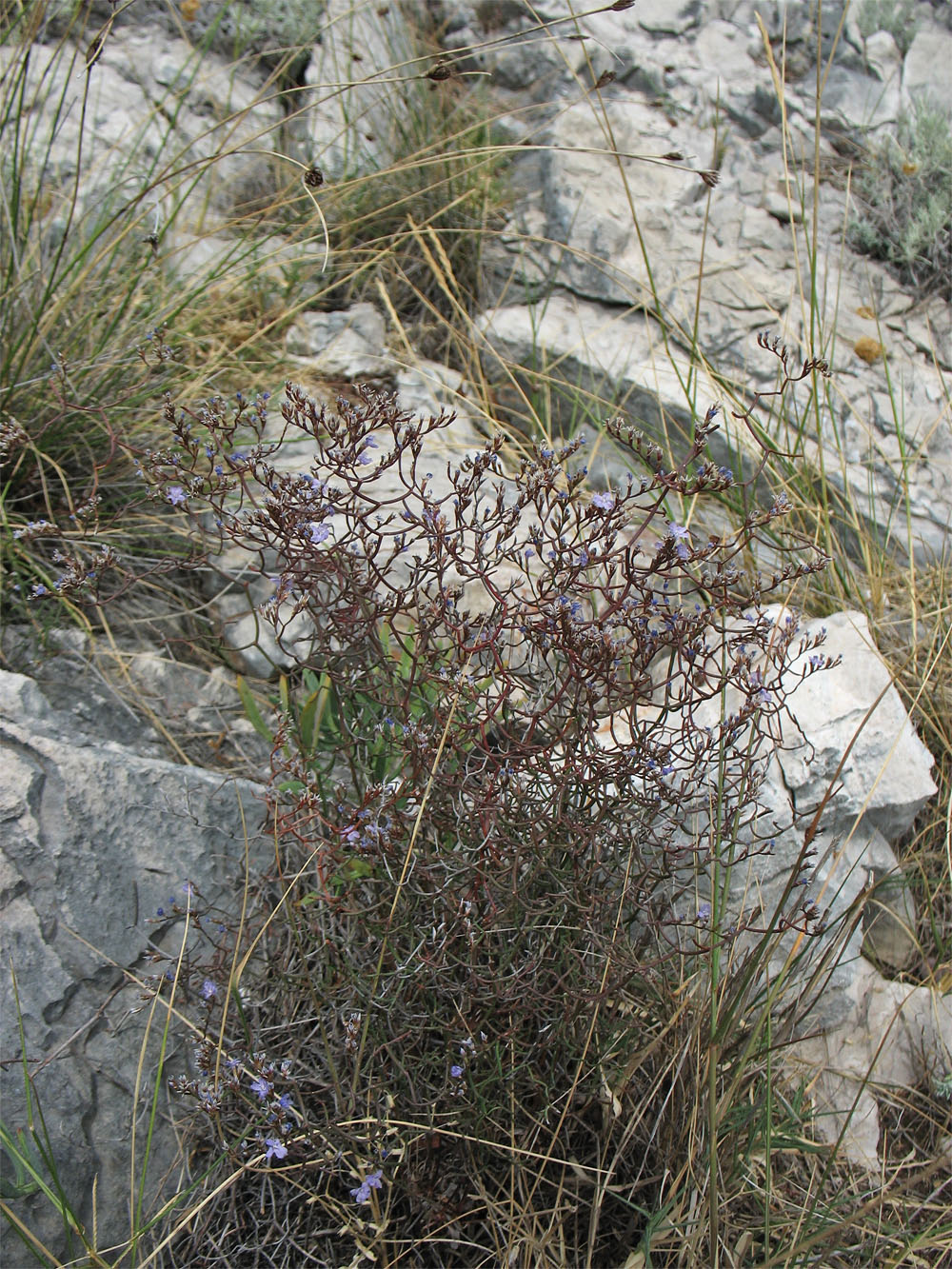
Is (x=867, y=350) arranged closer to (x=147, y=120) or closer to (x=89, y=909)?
(x=147, y=120)

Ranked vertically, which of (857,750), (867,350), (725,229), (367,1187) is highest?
(725,229)

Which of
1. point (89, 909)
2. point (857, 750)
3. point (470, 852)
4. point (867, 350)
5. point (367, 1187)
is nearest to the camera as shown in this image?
point (367, 1187)

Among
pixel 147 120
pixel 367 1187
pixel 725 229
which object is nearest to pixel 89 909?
pixel 367 1187

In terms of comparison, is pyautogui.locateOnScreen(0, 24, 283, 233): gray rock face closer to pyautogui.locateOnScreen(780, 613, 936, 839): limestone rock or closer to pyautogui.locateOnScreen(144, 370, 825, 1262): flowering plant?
pyautogui.locateOnScreen(144, 370, 825, 1262): flowering plant

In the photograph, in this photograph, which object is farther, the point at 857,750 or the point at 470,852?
the point at 857,750

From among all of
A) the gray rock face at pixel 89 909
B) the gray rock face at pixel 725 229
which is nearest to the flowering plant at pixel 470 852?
the gray rock face at pixel 89 909

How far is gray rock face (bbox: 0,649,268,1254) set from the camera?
1.63 m

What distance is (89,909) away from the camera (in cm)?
178

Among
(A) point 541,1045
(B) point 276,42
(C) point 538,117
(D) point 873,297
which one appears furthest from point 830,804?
(B) point 276,42

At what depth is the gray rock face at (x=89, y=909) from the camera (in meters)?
1.63

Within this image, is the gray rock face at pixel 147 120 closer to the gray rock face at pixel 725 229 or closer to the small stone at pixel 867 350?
the gray rock face at pixel 725 229

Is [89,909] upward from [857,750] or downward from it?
downward

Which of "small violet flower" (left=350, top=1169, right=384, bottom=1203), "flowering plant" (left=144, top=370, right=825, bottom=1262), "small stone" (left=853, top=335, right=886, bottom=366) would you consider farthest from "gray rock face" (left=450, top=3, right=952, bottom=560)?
"small violet flower" (left=350, top=1169, right=384, bottom=1203)

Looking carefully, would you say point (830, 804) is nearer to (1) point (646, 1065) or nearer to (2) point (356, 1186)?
(1) point (646, 1065)
